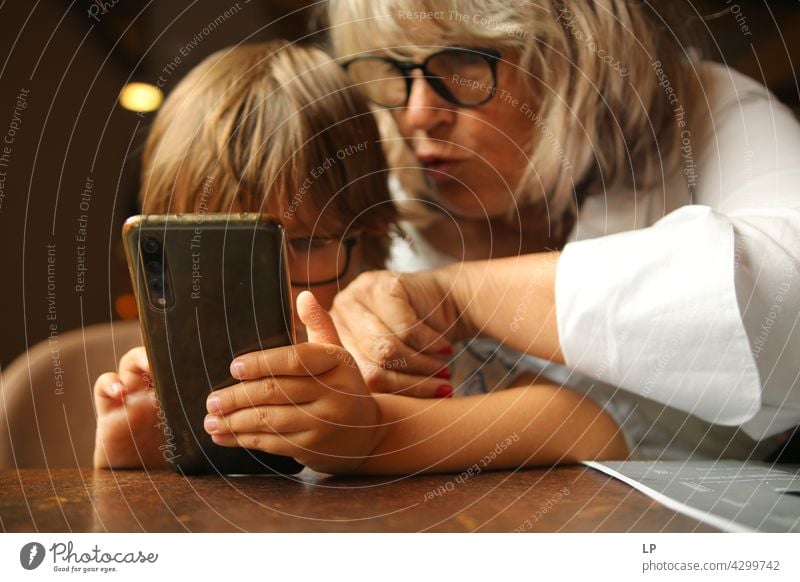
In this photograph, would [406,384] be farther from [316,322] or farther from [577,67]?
[577,67]

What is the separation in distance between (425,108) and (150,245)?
0.16 meters

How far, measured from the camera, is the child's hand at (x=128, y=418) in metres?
A: 0.32

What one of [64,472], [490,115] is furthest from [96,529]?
[490,115]

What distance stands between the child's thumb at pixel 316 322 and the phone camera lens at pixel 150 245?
0.07 m

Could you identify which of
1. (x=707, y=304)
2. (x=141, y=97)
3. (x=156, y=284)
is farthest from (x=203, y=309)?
(x=707, y=304)

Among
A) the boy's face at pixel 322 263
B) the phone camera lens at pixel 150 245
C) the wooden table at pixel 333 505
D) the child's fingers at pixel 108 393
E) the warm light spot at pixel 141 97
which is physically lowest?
the wooden table at pixel 333 505

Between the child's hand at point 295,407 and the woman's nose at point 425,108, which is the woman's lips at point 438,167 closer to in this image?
the woman's nose at point 425,108

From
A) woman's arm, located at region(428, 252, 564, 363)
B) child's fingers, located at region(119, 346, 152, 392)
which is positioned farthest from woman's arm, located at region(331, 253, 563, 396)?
child's fingers, located at region(119, 346, 152, 392)

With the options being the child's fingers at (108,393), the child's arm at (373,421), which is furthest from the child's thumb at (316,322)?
the child's fingers at (108,393)

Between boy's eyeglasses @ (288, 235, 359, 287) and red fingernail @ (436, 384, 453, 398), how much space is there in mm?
83

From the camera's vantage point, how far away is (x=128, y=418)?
1.09 feet

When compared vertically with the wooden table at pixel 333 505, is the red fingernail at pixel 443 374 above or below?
above

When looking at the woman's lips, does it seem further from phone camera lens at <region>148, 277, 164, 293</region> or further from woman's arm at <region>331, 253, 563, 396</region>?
phone camera lens at <region>148, 277, 164, 293</region>
